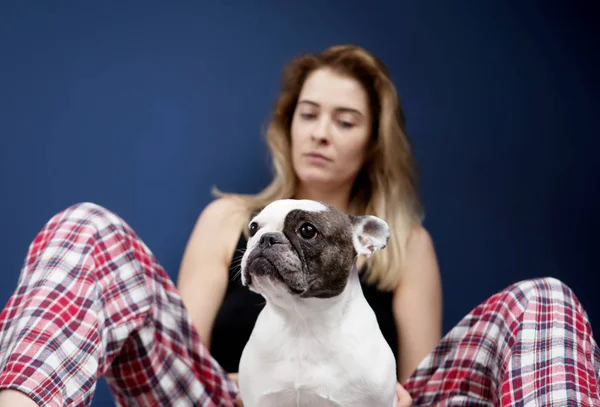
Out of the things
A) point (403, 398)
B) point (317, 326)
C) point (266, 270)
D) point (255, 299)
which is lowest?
point (403, 398)

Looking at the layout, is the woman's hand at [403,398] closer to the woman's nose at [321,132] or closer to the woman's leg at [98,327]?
the woman's leg at [98,327]

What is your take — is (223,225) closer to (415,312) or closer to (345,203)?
(345,203)

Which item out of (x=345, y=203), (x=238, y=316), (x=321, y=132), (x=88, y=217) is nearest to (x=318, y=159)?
(x=321, y=132)

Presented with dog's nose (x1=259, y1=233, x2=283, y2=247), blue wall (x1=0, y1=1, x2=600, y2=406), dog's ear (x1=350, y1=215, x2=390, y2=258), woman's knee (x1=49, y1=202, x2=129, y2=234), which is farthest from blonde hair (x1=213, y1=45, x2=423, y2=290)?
dog's nose (x1=259, y1=233, x2=283, y2=247)

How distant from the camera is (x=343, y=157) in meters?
1.94

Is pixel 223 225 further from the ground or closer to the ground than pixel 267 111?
closer to the ground

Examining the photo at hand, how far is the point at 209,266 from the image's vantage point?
1.96 meters

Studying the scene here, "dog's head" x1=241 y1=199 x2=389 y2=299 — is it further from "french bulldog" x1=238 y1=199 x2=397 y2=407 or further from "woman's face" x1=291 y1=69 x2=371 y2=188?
"woman's face" x1=291 y1=69 x2=371 y2=188

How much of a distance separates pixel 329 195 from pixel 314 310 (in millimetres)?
854

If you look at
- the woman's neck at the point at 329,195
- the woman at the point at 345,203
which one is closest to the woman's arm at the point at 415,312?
the woman at the point at 345,203

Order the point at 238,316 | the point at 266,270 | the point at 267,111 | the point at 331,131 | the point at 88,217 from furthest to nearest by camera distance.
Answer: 1. the point at 267,111
2. the point at 331,131
3. the point at 238,316
4. the point at 88,217
5. the point at 266,270

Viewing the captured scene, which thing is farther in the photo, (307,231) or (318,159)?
(318,159)

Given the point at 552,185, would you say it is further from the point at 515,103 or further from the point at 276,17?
the point at 276,17

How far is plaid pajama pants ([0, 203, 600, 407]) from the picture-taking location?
1358 millimetres
